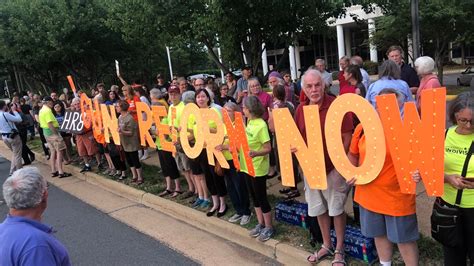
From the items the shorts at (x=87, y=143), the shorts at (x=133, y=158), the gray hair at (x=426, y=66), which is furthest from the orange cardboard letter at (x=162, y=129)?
the gray hair at (x=426, y=66)

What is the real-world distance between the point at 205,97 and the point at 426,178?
3.09m

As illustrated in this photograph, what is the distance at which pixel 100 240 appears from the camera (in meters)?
5.43

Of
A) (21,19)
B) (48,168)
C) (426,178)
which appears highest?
(21,19)

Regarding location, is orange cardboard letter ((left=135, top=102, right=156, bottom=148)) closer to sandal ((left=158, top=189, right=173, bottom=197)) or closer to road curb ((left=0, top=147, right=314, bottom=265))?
sandal ((left=158, top=189, right=173, bottom=197))

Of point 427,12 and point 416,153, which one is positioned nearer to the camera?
point 416,153

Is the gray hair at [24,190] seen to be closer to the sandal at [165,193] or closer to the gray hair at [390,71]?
the gray hair at [390,71]

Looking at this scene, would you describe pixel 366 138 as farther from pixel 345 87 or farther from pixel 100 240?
pixel 100 240

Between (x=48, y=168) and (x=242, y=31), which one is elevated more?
(x=242, y=31)

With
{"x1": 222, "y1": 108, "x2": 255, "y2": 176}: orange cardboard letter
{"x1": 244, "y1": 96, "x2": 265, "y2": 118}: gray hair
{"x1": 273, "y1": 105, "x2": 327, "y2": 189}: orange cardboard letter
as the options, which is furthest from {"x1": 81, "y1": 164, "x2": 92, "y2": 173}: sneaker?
{"x1": 273, "y1": 105, "x2": 327, "y2": 189}: orange cardboard letter

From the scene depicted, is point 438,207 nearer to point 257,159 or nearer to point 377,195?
point 377,195

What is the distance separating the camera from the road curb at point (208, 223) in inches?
168

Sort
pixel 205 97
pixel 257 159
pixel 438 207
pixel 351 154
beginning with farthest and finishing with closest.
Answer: pixel 205 97, pixel 257 159, pixel 351 154, pixel 438 207

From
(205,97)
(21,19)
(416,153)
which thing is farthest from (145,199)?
(21,19)

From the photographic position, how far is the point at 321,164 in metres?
3.71
